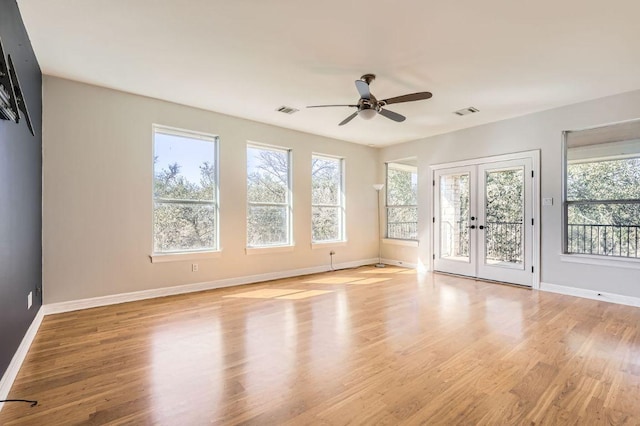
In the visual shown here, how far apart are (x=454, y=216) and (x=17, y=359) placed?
609cm

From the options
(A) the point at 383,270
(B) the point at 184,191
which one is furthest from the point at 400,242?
(B) the point at 184,191

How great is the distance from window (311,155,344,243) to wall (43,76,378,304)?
→ 1.36 meters

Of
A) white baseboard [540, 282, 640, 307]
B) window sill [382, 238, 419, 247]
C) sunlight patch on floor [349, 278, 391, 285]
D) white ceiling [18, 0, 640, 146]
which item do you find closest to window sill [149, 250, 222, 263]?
white ceiling [18, 0, 640, 146]

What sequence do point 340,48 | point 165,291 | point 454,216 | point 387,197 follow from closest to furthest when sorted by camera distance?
point 340,48 → point 165,291 → point 454,216 → point 387,197

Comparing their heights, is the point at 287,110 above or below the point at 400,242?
above

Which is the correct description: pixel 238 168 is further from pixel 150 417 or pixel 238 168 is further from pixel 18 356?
pixel 150 417

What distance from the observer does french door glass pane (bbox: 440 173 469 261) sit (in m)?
5.75

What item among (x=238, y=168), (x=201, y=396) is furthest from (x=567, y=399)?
(x=238, y=168)

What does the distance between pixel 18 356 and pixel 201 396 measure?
159cm

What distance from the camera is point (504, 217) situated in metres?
5.24

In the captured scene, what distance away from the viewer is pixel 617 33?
2.73 meters

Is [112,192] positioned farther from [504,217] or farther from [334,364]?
[504,217]

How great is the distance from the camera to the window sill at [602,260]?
399 centimetres

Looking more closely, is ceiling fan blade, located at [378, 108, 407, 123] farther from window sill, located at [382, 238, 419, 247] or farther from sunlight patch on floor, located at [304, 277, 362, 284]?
window sill, located at [382, 238, 419, 247]
